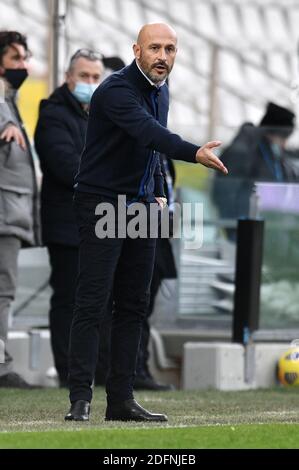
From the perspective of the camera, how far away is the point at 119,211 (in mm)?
7973

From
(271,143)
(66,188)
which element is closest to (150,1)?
(271,143)

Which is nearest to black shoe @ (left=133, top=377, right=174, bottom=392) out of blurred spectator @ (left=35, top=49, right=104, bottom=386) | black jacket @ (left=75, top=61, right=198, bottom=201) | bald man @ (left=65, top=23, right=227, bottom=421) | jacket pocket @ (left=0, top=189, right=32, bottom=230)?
blurred spectator @ (left=35, top=49, right=104, bottom=386)

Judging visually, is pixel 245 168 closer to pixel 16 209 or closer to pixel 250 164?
pixel 250 164

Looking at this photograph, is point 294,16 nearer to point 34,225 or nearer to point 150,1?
point 150,1

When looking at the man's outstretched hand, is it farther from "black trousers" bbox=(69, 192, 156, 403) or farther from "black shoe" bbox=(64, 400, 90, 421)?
"black shoe" bbox=(64, 400, 90, 421)

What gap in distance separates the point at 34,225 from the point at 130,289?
9.53 ft

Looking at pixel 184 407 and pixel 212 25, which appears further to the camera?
pixel 212 25

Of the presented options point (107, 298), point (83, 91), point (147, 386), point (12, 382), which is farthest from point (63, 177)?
point (107, 298)

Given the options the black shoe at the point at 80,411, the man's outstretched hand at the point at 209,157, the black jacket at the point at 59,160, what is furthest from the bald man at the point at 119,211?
the black jacket at the point at 59,160

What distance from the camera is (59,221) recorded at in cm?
1103

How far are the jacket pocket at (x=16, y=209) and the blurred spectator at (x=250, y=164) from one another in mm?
2711
